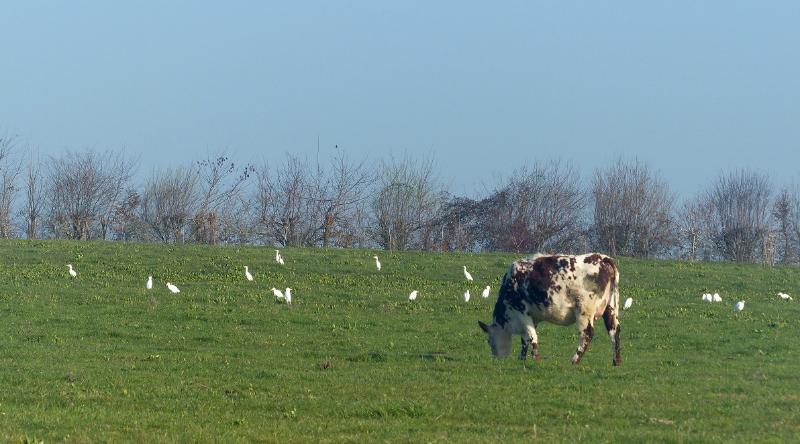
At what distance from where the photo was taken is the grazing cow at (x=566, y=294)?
20.2m

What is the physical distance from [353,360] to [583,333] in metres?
4.59

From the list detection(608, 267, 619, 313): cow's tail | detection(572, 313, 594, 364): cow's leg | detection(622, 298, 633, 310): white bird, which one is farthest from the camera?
detection(622, 298, 633, 310): white bird

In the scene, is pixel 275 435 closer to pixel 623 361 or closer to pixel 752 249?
pixel 623 361

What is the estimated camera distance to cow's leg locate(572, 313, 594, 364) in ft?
64.1

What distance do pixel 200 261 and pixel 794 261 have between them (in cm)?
4543

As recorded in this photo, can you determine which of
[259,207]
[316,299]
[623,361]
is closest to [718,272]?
[316,299]

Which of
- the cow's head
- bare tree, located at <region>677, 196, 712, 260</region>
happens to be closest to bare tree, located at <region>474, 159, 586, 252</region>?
bare tree, located at <region>677, 196, 712, 260</region>

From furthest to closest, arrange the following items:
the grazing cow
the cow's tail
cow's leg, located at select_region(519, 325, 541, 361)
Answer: cow's leg, located at select_region(519, 325, 541, 361) → the cow's tail → the grazing cow

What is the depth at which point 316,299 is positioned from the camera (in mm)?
32750

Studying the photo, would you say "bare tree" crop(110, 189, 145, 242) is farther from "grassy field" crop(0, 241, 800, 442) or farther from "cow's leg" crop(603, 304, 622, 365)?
"cow's leg" crop(603, 304, 622, 365)

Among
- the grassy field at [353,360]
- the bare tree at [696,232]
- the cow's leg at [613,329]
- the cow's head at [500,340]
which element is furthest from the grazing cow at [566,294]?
the bare tree at [696,232]

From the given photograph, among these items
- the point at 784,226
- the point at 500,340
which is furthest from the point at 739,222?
the point at 500,340

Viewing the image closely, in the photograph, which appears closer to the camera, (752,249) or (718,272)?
(718,272)

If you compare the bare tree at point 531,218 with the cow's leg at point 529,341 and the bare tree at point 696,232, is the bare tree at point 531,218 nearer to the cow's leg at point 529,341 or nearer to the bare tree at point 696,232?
the bare tree at point 696,232
